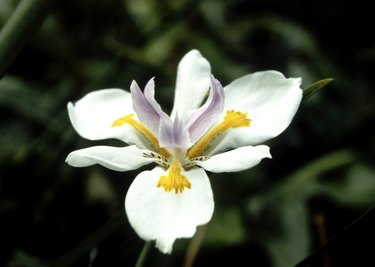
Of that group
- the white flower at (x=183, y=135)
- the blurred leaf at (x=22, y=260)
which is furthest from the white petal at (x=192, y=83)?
the blurred leaf at (x=22, y=260)

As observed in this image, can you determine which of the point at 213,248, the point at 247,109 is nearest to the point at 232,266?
the point at 213,248

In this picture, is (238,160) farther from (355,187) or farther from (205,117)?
(355,187)

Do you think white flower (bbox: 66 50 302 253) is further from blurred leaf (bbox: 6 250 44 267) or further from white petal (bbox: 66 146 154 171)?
blurred leaf (bbox: 6 250 44 267)

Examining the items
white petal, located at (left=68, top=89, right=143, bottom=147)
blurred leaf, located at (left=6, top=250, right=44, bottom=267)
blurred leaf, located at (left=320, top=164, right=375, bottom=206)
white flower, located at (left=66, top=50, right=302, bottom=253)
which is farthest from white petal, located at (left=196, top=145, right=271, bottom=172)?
blurred leaf, located at (left=320, top=164, right=375, bottom=206)

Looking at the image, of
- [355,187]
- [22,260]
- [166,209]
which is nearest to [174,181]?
[166,209]

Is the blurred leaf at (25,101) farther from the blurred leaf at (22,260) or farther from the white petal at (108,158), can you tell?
the white petal at (108,158)
